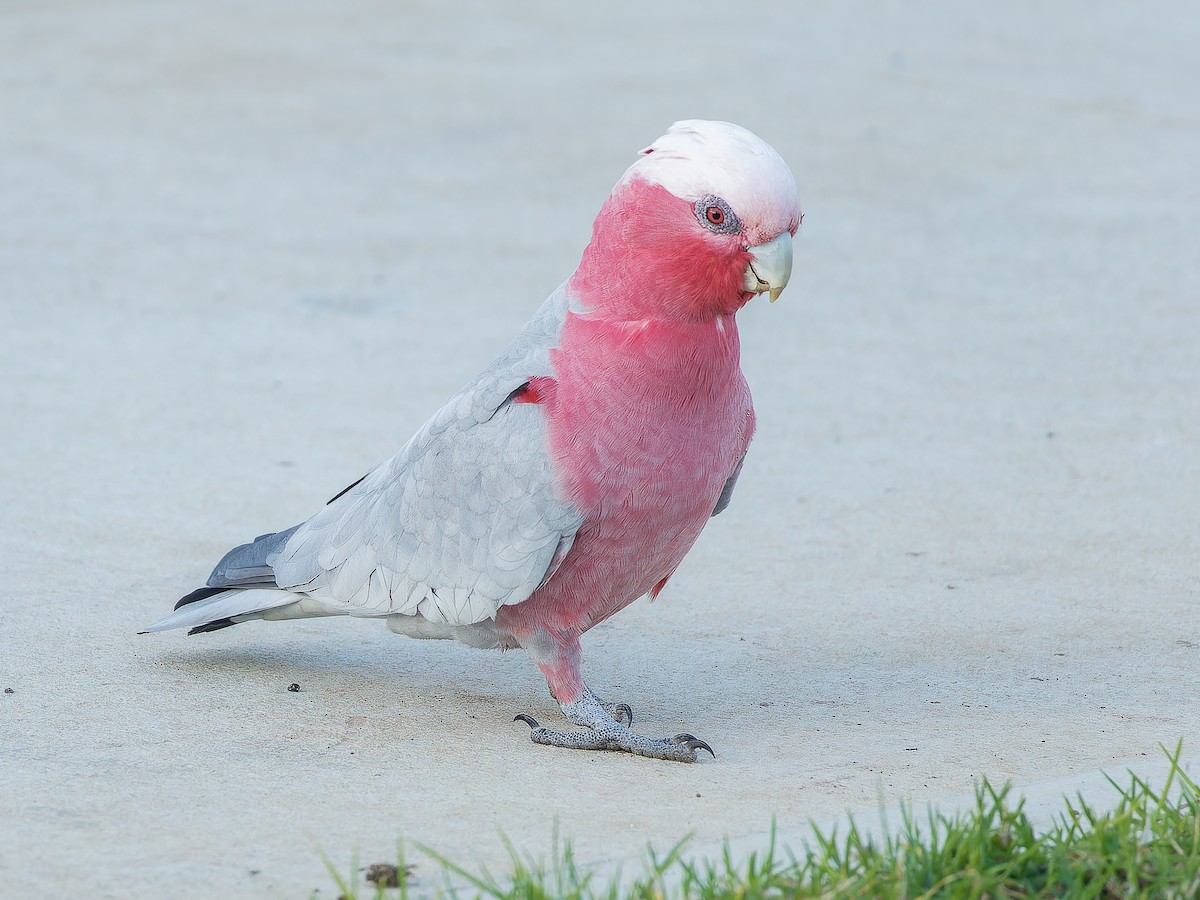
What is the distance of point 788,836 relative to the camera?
2895 millimetres

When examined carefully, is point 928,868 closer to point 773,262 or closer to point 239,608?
point 773,262

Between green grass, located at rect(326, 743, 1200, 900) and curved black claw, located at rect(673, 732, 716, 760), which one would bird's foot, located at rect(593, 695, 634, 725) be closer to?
curved black claw, located at rect(673, 732, 716, 760)

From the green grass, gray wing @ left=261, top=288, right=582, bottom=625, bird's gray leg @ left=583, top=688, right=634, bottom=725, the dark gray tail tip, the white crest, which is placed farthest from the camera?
the dark gray tail tip

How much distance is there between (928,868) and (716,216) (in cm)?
139

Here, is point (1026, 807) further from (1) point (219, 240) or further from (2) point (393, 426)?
(1) point (219, 240)

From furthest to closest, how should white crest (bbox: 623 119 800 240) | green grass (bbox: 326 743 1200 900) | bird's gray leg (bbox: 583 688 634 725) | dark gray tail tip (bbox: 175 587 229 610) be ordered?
dark gray tail tip (bbox: 175 587 229 610) < bird's gray leg (bbox: 583 688 634 725) < white crest (bbox: 623 119 800 240) < green grass (bbox: 326 743 1200 900)

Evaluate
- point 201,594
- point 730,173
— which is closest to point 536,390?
point 730,173

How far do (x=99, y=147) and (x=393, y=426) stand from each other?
180 inches

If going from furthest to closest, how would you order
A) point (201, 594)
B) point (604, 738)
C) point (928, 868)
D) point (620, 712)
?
point (201, 594) → point (620, 712) → point (604, 738) → point (928, 868)

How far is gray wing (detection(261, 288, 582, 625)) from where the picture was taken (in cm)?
337

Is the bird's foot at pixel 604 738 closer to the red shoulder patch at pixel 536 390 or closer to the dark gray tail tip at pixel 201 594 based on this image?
the red shoulder patch at pixel 536 390

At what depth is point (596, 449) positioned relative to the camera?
3316 millimetres

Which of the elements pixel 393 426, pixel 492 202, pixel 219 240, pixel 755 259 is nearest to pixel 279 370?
pixel 393 426

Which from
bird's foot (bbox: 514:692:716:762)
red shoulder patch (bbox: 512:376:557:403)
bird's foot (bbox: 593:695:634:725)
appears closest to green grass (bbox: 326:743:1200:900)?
bird's foot (bbox: 514:692:716:762)
